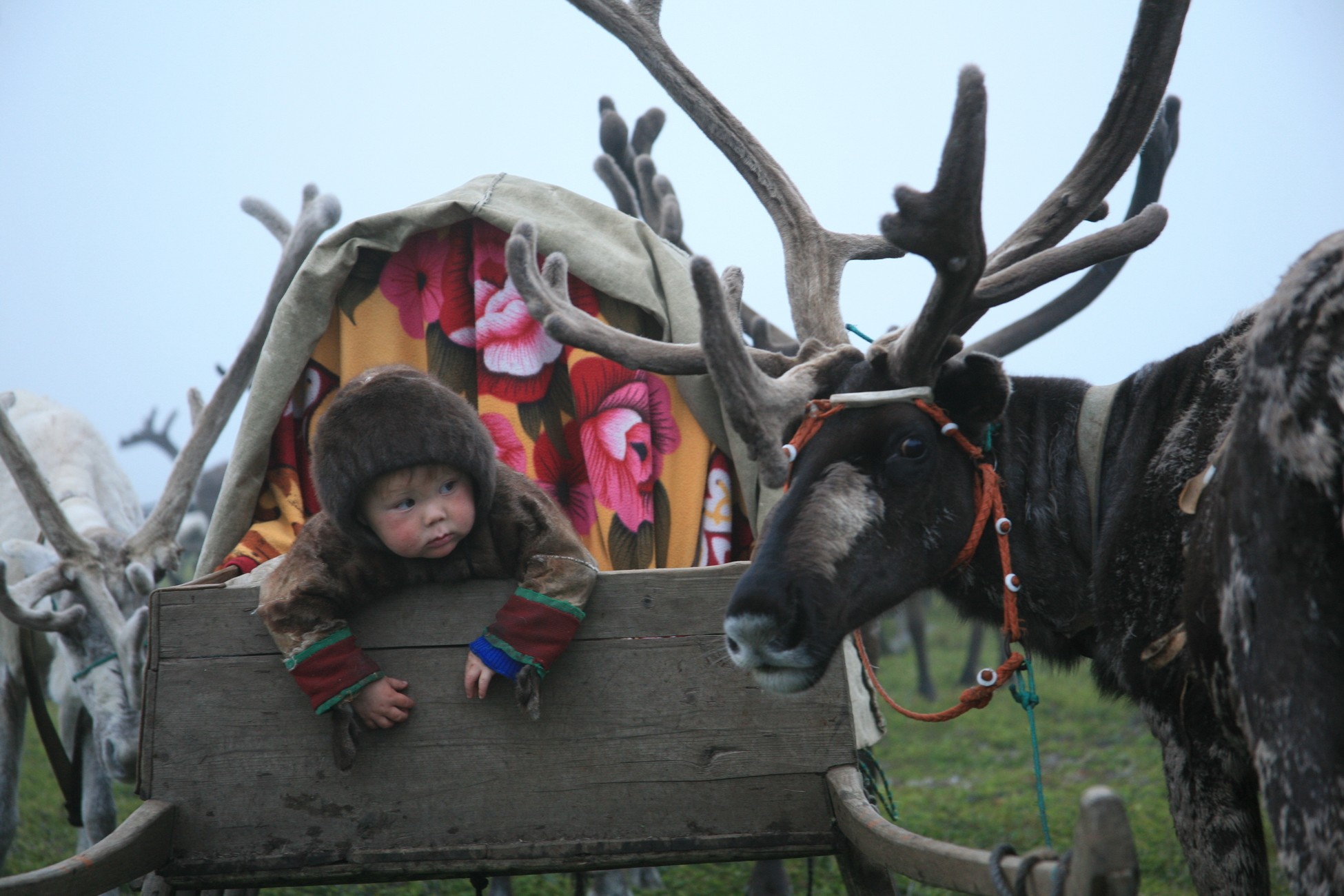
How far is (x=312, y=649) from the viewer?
1795 millimetres

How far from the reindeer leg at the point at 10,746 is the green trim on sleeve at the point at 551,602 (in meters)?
3.04

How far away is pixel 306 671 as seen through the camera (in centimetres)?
180

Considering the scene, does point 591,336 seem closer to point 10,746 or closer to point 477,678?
point 477,678

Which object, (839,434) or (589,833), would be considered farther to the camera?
(839,434)

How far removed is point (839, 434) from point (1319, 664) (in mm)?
1040

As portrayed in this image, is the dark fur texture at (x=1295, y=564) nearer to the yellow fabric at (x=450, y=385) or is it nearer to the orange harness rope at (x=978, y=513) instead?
the orange harness rope at (x=978, y=513)

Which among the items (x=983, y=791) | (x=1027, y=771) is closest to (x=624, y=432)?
(x=983, y=791)

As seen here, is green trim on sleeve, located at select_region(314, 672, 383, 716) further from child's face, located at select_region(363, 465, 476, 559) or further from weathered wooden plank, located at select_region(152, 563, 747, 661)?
child's face, located at select_region(363, 465, 476, 559)

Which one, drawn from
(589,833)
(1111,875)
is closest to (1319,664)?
(1111,875)

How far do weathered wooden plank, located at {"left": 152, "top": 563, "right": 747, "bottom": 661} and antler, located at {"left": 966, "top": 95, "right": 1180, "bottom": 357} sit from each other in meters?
2.09

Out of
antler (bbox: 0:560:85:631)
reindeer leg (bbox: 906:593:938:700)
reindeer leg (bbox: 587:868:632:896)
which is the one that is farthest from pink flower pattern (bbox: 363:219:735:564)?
reindeer leg (bbox: 906:593:938:700)

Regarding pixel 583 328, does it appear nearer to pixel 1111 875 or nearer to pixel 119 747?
pixel 1111 875

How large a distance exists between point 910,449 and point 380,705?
1232 millimetres

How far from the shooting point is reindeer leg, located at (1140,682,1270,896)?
1605 millimetres
